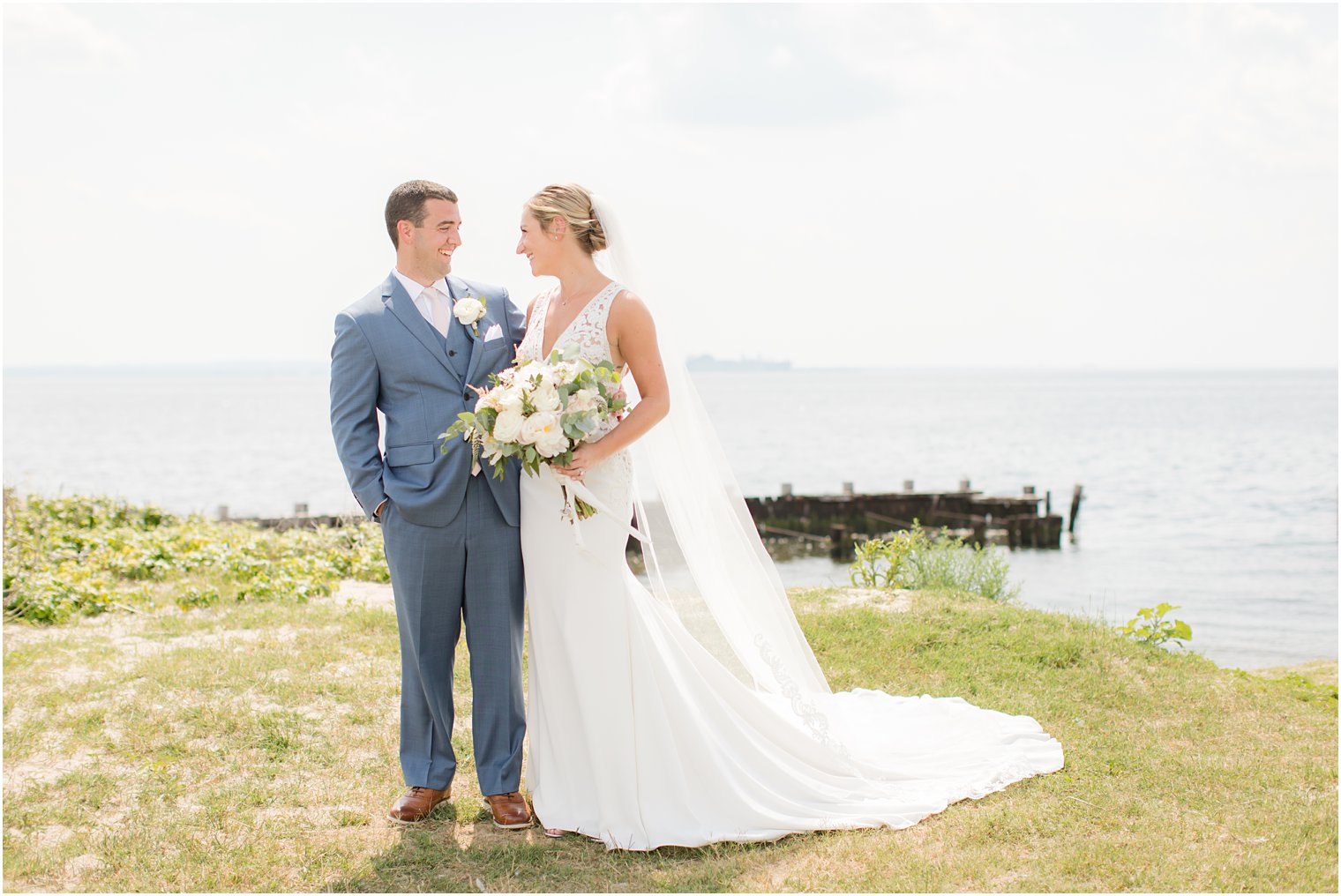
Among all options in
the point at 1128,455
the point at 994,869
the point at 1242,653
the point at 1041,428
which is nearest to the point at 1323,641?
the point at 1242,653

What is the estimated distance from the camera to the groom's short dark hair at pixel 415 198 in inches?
177

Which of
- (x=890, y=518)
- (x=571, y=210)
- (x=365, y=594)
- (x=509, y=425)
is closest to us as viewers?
(x=509, y=425)

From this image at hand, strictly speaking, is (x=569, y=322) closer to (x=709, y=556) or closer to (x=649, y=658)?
(x=709, y=556)

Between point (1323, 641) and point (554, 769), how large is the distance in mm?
15505

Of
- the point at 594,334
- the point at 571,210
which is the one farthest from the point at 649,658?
the point at 571,210

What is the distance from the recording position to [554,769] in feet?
15.0

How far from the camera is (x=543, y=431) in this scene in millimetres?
4008

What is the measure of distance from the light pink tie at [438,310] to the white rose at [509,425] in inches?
30.2

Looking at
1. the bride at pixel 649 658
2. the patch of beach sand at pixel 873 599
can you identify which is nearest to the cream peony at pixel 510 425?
the bride at pixel 649 658

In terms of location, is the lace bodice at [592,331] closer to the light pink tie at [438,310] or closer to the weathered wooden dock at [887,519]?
the light pink tie at [438,310]

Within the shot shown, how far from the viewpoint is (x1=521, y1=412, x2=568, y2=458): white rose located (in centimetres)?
399

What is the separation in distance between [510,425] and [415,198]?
3.93 feet

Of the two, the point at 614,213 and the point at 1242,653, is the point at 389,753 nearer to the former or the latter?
the point at 614,213

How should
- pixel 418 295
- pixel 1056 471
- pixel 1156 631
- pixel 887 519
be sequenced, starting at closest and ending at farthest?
pixel 418 295, pixel 1156 631, pixel 887 519, pixel 1056 471
